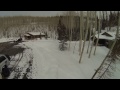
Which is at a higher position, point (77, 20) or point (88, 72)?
point (77, 20)

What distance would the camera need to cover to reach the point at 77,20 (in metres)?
21.3

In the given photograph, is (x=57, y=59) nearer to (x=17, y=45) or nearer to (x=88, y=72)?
(x=88, y=72)

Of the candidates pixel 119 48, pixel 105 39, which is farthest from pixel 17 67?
pixel 105 39

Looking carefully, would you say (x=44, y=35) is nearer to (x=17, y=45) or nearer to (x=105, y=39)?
(x=17, y=45)

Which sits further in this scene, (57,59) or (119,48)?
(57,59)

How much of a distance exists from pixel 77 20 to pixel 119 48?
1299cm

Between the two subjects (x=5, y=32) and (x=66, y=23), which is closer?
(x=5, y=32)

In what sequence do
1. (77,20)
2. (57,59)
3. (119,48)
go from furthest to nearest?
(77,20), (57,59), (119,48)
